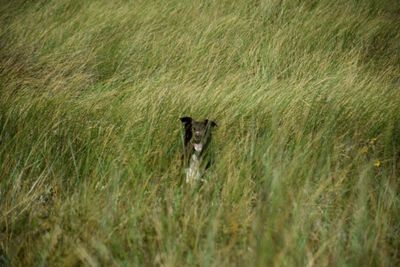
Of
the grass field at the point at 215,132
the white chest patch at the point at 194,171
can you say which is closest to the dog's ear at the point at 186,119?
the grass field at the point at 215,132

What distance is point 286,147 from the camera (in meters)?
3.21

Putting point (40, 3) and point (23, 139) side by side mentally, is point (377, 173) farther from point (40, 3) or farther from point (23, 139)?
point (40, 3)

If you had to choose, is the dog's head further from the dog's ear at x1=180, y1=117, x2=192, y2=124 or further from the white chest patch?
the white chest patch

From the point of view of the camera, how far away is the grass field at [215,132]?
202cm

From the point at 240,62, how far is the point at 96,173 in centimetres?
297

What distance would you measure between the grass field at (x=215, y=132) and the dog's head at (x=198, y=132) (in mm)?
127

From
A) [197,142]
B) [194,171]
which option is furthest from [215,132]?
[194,171]

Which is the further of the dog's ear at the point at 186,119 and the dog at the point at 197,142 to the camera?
the dog's ear at the point at 186,119

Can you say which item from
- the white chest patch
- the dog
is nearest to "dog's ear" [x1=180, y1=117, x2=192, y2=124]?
the dog

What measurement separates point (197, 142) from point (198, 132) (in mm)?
131

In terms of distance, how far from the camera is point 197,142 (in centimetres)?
335

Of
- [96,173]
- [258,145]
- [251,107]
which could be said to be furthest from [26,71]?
[258,145]

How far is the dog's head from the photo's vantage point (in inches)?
128

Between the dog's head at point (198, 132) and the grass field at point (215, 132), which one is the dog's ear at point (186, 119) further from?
the grass field at point (215, 132)
